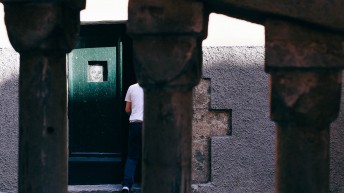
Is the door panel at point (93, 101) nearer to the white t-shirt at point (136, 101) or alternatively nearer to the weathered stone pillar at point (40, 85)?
the white t-shirt at point (136, 101)

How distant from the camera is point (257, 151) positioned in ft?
29.1

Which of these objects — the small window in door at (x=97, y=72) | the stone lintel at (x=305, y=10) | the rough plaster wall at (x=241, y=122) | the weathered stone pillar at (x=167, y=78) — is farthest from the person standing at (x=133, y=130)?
the stone lintel at (x=305, y=10)

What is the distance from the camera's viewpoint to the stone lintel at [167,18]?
3.63 meters

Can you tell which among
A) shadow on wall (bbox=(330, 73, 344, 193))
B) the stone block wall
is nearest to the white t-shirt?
the stone block wall

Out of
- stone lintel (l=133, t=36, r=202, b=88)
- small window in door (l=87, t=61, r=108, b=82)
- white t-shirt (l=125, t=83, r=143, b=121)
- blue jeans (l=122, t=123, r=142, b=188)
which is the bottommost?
blue jeans (l=122, t=123, r=142, b=188)

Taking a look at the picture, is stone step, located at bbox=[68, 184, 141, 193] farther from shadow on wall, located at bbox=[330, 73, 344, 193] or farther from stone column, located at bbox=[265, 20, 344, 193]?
stone column, located at bbox=[265, 20, 344, 193]

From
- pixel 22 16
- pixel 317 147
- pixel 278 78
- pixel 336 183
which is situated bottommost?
pixel 336 183

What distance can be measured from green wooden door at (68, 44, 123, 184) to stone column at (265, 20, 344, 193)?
5824mm

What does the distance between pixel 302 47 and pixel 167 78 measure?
0.64 meters

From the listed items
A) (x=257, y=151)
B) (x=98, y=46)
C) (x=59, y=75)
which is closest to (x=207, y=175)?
(x=257, y=151)

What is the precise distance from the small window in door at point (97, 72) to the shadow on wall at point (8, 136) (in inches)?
37.7

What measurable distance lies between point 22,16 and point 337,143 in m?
5.58

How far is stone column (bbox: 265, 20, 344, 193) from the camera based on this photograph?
357cm

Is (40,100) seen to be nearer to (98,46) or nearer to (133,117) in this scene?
(133,117)
